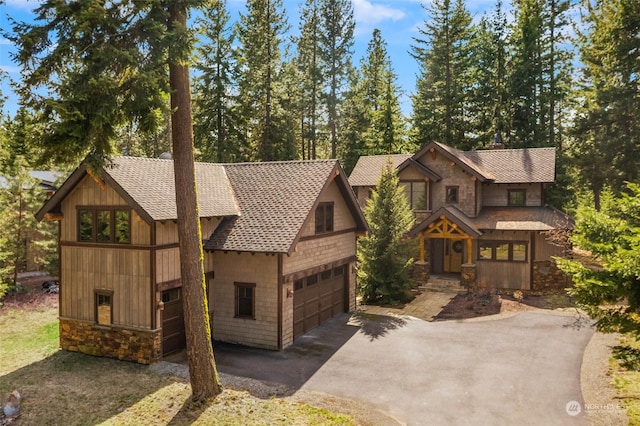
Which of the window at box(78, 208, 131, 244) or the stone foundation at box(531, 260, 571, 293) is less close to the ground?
the window at box(78, 208, 131, 244)

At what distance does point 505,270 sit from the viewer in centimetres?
2503

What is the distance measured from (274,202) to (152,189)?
14.7 feet

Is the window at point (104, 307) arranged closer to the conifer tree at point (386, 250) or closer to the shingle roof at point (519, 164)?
the conifer tree at point (386, 250)

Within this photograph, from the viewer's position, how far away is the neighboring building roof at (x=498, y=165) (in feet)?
88.3

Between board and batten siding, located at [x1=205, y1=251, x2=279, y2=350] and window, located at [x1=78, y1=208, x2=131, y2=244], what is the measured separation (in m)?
→ 3.05

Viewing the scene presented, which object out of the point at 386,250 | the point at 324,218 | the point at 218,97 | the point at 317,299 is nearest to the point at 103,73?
the point at 324,218

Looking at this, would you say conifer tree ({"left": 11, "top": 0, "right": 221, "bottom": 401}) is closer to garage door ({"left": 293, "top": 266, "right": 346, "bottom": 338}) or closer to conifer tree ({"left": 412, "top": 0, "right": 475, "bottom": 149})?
garage door ({"left": 293, "top": 266, "right": 346, "bottom": 338})

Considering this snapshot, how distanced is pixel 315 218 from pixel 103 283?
308 inches

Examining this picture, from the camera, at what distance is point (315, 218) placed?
59.8ft

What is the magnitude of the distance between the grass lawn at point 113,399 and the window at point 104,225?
13.0 feet

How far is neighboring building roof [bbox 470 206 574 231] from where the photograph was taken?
24.2 metres

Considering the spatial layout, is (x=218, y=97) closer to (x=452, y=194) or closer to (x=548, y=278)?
(x=452, y=194)

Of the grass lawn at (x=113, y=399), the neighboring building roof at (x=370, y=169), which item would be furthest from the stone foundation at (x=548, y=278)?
the grass lawn at (x=113, y=399)

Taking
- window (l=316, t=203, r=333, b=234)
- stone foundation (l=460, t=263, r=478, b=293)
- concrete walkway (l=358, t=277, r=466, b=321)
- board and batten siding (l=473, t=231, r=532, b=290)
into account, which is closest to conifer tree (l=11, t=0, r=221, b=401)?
window (l=316, t=203, r=333, b=234)
